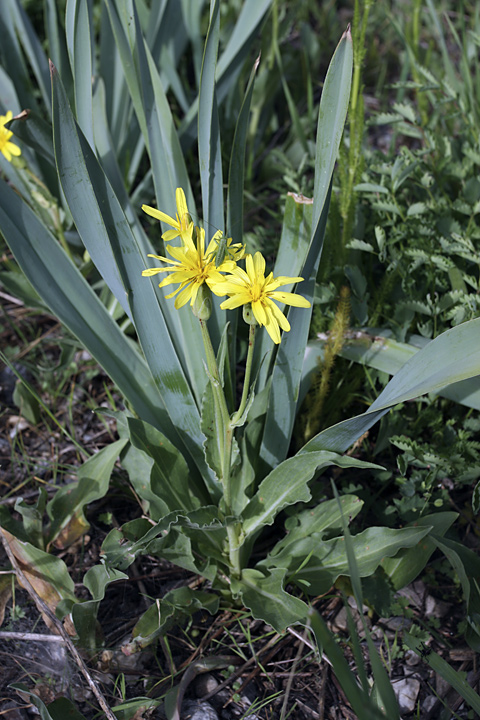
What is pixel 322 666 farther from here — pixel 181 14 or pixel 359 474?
pixel 181 14

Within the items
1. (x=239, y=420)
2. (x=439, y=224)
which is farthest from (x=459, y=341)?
(x=439, y=224)

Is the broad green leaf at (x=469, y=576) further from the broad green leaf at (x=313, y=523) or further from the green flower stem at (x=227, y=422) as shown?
the green flower stem at (x=227, y=422)

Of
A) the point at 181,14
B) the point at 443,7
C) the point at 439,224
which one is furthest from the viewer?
the point at 443,7

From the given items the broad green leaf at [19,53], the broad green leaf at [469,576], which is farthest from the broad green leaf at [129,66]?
the broad green leaf at [469,576]

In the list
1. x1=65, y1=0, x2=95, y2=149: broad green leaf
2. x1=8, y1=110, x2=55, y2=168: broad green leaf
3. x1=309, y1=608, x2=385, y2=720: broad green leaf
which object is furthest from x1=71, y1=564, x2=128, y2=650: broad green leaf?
x1=8, y1=110, x2=55, y2=168: broad green leaf

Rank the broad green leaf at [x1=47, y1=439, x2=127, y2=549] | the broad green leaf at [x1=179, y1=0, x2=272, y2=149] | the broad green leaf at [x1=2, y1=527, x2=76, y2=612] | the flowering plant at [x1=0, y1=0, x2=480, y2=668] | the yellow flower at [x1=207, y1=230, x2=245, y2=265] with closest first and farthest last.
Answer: the yellow flower at [x1=207, y1=230, x2=245, y2=265]
the flowering plant at [x1=0, y1=0, x2=480, y2=668]
the broad green leaf at [x1=2, y1=527, x2=76, y2=612]
the broad green leaf at [x1=47, y1=439, x2=127, y2=549]
the broad green leaf at [x1=179, y1=0, x2=272, y2=149]

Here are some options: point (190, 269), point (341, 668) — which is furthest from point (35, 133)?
point (341, 668)

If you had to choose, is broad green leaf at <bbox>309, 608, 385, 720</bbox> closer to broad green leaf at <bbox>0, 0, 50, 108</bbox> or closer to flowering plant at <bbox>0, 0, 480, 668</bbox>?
flowering plant at <bbox>0, 0, 480, 668</bbox>
